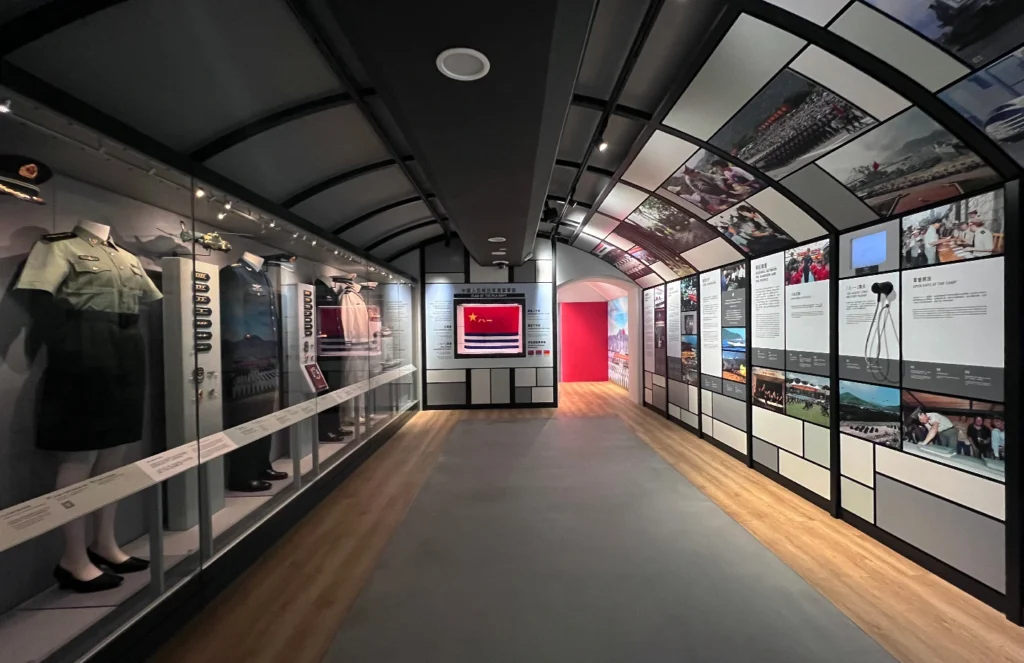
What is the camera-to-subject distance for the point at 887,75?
7.78ft

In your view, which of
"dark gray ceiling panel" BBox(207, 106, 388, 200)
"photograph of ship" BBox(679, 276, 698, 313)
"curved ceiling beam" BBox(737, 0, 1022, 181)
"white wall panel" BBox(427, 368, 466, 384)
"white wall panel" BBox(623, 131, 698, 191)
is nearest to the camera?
"curved ceiling beam" BBox(737, 0, 1022, 181)

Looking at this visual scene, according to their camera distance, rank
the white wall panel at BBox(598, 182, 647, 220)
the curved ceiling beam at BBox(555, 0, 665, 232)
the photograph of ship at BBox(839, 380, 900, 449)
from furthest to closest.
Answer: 1. the white wall panel at BBox(598, 182, 647, 220)
2. the photograph of ship at BBox(839, 380, 900, 449)
3. the curved ceiling beam at BBox(555, 0, 665, 232)

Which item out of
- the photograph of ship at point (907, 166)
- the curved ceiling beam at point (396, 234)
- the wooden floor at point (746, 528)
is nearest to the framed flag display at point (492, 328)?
the curved ceiling beam at point (396, 234)

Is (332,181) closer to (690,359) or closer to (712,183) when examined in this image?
(712,183)

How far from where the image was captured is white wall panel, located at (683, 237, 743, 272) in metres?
5.52

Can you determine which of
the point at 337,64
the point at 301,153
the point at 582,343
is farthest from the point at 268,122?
the point at 582,343

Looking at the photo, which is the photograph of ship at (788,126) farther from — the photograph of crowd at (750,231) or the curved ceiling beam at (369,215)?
the curved ceiling beam at (369,215)

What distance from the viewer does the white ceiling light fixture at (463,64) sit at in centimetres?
194

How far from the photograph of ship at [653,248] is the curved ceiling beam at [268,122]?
4330 millimetres

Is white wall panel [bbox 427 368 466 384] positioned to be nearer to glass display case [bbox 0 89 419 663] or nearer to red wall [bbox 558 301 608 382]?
red wall [bbox 558 301 608 382]

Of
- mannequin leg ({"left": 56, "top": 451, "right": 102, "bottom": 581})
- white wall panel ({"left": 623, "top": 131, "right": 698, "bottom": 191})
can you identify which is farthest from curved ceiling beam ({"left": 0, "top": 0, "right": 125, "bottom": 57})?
white wall panel ({"left": 623, "top": 131, "right": 698, "bottom": 191})

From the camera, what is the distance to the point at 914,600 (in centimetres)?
273

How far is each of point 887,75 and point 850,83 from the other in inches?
7.5

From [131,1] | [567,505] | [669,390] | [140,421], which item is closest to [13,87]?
[131,1]
